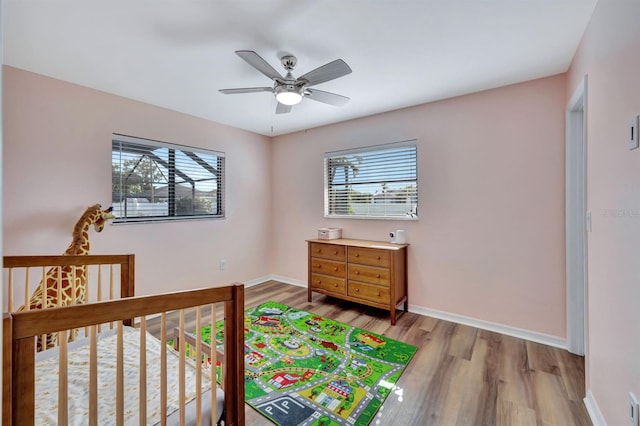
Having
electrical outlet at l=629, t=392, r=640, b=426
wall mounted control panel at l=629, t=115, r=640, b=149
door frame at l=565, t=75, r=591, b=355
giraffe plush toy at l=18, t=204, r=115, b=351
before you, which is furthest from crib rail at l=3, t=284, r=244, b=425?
door frame at l=565, t=75, r=591, b=355

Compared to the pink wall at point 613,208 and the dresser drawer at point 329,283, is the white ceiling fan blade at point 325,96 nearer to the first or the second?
the pink wall at point 613,208

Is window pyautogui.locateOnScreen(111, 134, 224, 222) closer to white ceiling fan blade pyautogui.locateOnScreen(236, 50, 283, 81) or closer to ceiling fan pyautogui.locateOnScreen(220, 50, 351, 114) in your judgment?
ceiling fan pyautogui.locateOnScreen(220, 50, 351, 114)

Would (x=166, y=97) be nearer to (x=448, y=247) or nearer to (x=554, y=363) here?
(x=448, y=247)

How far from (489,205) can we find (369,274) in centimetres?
136

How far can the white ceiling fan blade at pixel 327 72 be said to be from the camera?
1863mm

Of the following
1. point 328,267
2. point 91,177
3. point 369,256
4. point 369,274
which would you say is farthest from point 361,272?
point 91,177

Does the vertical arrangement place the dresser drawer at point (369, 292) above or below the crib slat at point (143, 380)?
below

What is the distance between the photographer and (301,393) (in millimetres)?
1924

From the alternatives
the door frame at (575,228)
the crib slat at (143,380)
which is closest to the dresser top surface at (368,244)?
the door frame at (575,228)

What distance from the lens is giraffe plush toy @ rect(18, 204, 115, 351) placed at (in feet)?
6.22

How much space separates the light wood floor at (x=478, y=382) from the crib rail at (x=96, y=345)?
696mm

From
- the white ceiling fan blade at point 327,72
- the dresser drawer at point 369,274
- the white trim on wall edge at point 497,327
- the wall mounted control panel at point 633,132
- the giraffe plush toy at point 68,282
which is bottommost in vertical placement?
the white trim on wall edge at point 497,327

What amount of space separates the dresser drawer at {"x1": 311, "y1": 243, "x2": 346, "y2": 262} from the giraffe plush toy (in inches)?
86.2

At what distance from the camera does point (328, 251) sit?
3455mm
